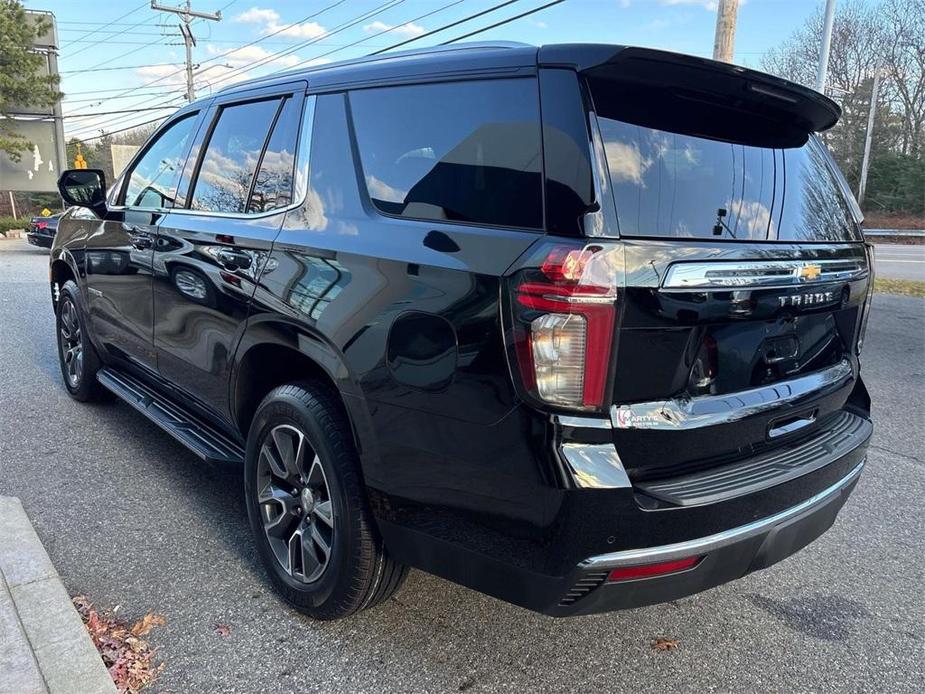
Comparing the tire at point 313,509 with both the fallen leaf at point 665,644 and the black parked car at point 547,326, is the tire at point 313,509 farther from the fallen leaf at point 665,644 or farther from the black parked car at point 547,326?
the fallen leaf at point 665,644

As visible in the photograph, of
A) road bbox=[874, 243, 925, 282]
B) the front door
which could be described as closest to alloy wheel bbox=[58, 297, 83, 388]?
the front door

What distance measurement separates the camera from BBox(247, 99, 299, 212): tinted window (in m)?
2.79

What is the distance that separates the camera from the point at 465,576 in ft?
6.84

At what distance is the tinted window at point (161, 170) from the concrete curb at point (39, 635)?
1.84 m

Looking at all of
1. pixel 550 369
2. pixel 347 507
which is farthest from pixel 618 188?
pixel 347 507

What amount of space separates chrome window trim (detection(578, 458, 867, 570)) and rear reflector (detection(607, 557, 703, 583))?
0.02 metres

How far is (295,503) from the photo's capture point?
2.67 metres

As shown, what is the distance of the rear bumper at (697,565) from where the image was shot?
1.85 metres

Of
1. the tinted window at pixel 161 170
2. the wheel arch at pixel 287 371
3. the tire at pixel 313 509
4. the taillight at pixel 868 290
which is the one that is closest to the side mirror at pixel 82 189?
the tinted window at pixel 161 170

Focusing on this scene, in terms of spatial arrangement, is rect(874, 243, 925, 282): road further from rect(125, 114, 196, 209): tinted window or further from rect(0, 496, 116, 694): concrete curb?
rect(0, 496, 116, 694): concrete curb

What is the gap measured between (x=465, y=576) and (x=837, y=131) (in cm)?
4683

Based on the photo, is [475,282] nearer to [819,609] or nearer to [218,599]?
[218,599]

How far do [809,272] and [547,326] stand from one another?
956 millimetres

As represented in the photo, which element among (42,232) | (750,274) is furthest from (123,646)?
(42,232)
